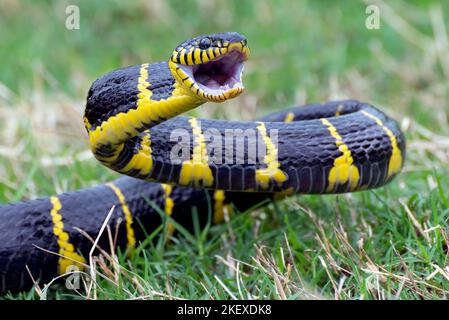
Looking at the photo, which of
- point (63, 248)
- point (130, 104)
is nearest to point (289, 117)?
point (130, 104)

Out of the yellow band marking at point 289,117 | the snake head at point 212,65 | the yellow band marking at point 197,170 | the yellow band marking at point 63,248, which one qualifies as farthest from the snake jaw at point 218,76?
the yellow band marking at point 289,117

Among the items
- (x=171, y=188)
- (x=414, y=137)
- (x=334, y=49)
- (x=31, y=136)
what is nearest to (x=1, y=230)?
(x=171, y=188)

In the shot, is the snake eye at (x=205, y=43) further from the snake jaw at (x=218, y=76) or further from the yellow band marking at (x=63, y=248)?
the yellow band marking at (x=63, y=248)

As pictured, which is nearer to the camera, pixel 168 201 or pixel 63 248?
pixel 63 248

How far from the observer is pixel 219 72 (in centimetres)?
375

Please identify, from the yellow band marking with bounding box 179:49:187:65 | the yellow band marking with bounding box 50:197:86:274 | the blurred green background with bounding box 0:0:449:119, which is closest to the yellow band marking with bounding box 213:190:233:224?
the yellow band marking with bounding box 50:197:86:274

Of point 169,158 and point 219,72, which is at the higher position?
point 219,72

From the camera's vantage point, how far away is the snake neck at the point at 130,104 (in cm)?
369

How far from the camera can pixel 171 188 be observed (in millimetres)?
4664

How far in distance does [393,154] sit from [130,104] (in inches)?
63.2

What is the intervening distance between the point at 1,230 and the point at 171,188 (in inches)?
43.1

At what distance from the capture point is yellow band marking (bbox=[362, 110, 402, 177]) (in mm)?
4314

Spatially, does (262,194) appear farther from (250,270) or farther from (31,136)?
(31,136)

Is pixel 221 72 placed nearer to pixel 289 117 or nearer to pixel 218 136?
pixel 218 136
